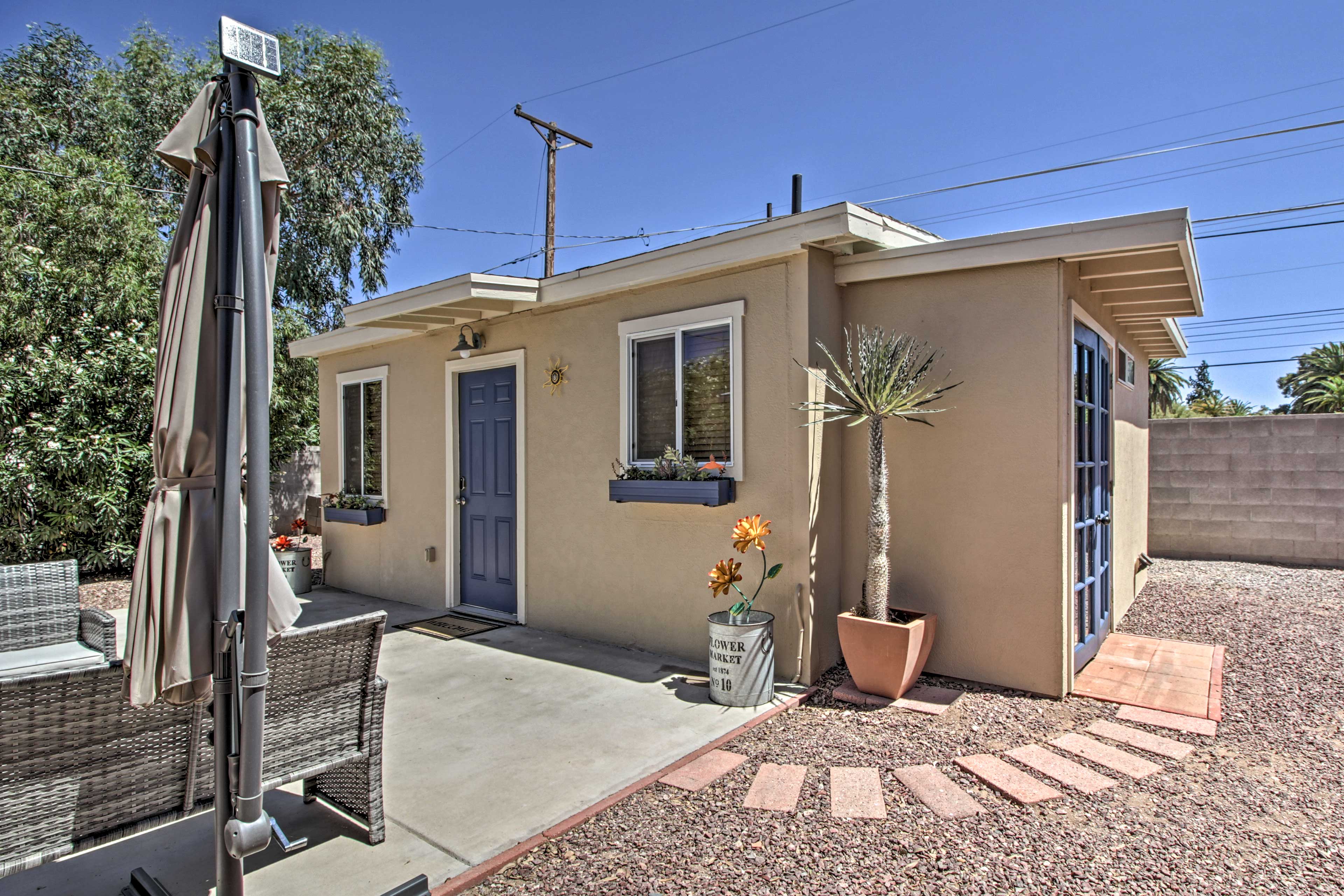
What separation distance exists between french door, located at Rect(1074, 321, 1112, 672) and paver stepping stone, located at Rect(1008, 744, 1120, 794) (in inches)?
47.7

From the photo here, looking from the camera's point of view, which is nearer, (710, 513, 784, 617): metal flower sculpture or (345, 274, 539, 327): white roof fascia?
(710, 513, 784, 617): metal flower sculpture

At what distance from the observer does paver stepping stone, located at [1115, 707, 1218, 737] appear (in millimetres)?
3602

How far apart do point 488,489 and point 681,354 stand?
2.41 meters

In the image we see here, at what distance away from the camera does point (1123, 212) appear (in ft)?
12.5

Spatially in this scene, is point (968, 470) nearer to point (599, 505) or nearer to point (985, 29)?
point (599, 505)

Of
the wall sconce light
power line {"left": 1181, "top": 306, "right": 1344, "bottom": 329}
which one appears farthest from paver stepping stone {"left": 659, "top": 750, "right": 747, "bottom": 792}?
power line {"left": 1181, "top": 306, "right": 1344, "bottom": 329}

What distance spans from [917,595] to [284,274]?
46.2ft

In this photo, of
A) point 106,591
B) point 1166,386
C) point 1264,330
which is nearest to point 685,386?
point 106,591

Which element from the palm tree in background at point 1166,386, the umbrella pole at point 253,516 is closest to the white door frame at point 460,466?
the umbrella pole at point 253,516

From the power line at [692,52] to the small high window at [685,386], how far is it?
5.66 m

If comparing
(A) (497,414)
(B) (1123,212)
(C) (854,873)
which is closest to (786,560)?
(C) (854,873)

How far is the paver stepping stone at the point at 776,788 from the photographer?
290 centimetres

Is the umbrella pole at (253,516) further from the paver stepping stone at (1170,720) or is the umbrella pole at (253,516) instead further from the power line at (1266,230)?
the power line at (1266,230)

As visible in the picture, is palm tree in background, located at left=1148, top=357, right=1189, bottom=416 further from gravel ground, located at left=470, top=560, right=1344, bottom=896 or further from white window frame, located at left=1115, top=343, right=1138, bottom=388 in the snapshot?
gravel ground, located at left=470, top=560, right=1344, bottom=896
